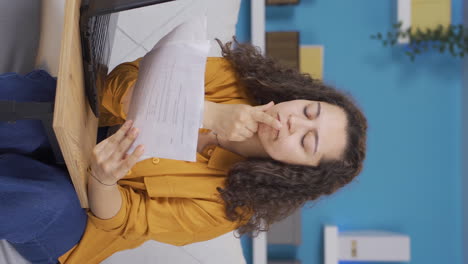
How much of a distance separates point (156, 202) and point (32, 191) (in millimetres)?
328

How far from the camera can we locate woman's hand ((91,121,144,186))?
2.80ft

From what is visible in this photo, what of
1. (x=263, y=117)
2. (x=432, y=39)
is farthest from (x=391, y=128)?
(x=263, y=117)

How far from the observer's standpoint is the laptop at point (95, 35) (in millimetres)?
755

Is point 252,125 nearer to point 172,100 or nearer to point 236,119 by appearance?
point 236,119

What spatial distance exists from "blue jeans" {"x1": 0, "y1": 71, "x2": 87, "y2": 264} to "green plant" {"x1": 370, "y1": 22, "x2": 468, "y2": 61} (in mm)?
1765

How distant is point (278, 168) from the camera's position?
48.7 inches

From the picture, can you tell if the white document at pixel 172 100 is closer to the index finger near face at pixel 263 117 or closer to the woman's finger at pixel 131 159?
the woman's finger at pixel 131 159

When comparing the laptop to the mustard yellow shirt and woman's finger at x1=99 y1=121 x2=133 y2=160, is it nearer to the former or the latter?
woman's finger at x1=99 y1=121 x2=133 y2=160

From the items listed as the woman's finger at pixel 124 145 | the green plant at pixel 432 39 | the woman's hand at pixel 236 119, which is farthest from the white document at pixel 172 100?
the green plant at pixel 432 39

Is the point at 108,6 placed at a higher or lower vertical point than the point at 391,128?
higher

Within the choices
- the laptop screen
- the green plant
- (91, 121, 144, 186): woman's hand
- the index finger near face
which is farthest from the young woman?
the green plant

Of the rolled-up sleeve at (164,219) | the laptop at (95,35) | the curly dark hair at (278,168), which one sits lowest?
the rolled-up sleeve at (164,219)

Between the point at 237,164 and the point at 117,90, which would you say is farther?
the point at 237,164

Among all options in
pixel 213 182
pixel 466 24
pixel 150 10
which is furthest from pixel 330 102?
pixel 466 24
